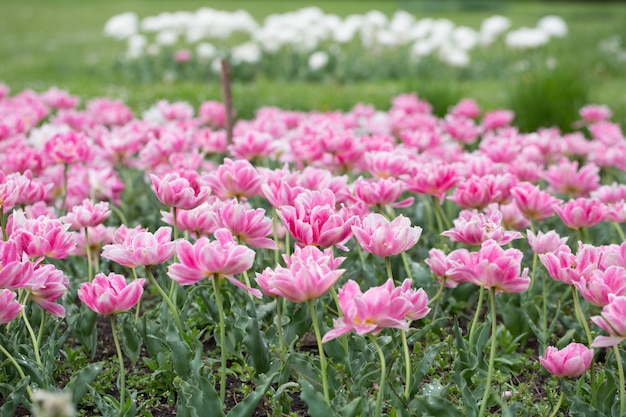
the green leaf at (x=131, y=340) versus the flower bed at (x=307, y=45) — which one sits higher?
the green leaf at (x=131, y=340)

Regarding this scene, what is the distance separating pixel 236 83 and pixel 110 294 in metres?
7.11

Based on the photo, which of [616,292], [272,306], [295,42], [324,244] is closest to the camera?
[616,292]

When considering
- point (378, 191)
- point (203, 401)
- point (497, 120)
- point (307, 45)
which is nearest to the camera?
point (203, 401)

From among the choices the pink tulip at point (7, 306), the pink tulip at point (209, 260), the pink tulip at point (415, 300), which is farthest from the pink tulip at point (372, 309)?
the pink tulip at point (7, 306)

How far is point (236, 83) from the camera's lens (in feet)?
28.9

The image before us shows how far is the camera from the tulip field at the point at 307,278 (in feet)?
6.03

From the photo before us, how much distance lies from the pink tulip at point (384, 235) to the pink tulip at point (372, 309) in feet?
0.86

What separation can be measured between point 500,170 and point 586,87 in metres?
3.09

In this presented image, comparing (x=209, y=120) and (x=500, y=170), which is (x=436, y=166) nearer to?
(x=500, y=170)

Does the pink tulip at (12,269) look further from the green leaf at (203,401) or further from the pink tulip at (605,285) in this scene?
the pink tulip at (605,285)

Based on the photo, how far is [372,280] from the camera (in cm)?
268

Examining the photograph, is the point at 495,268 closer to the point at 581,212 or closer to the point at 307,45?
the point at 581,212

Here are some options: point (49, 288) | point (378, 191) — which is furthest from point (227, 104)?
point (49, 288)

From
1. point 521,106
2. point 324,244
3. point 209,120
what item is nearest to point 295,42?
point 521,106
